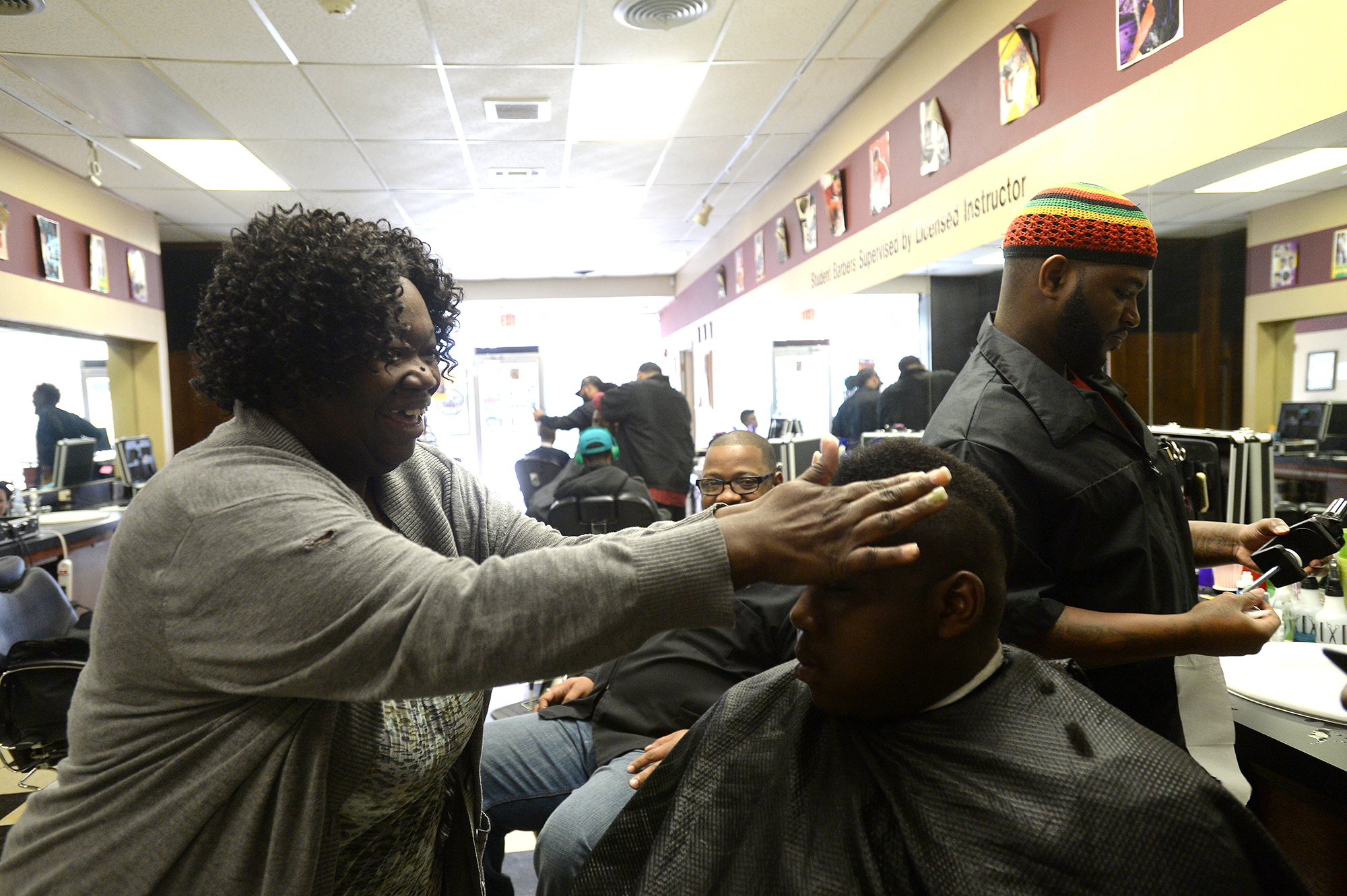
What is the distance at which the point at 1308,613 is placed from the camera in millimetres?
1915

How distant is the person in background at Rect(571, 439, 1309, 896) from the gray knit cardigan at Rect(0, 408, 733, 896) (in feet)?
1.17

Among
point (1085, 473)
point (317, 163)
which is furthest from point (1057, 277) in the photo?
point (317, 163)

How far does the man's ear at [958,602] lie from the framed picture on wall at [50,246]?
6.77 m

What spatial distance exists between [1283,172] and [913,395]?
7.70ft

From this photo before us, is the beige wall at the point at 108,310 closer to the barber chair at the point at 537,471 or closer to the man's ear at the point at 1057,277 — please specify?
the barber chair at the point at 537,471

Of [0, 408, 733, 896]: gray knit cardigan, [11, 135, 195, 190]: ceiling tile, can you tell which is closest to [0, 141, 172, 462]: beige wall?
[11, 135, 195, 190]: ceiling tile

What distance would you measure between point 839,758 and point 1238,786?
2.35ft

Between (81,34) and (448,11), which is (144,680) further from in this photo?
(81,34)

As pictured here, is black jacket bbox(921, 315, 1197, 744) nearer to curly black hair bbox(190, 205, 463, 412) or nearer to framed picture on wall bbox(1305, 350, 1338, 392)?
curly black hair bbox(190, 205, 463, 412)

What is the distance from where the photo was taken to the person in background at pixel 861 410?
4.81m

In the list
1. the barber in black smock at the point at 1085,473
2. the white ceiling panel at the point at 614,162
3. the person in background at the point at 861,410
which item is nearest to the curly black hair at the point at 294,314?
the barber in black smock at the point at 1085,473

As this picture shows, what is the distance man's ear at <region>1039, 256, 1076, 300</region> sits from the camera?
1395 mm

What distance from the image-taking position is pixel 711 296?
977 cm

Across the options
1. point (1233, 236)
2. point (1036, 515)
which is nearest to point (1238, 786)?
point (1036, 515)
